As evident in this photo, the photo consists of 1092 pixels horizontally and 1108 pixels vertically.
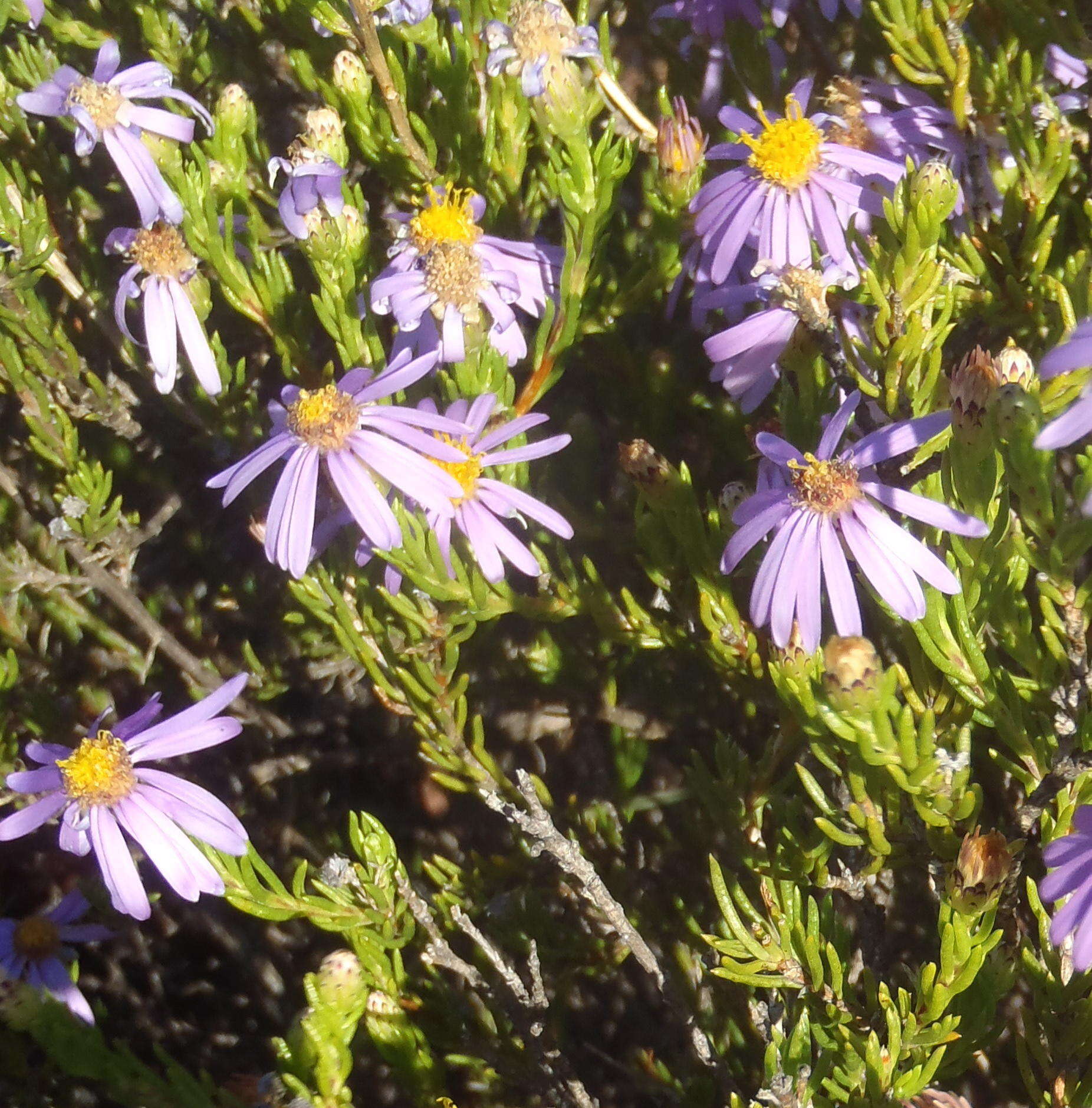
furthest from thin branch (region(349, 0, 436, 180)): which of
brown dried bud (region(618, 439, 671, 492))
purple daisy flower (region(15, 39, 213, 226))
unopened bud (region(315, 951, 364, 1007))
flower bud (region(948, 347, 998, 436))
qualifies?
unopened bud (region(315, 951, 364, 1007))

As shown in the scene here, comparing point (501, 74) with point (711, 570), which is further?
point (501, 74)

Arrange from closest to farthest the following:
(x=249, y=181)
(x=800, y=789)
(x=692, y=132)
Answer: (x=692, y=132) → (x=800, y=789) → (x=249, y=181)

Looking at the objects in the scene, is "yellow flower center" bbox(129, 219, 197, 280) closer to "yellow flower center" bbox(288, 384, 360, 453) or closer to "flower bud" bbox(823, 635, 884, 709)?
"yellow flower center" bbox(288, 384, 360, 453)

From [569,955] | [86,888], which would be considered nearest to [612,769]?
[569,955]

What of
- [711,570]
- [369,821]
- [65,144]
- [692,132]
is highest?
[65,144]

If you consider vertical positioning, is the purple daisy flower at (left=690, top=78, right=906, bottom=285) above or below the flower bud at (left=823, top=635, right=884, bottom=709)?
above

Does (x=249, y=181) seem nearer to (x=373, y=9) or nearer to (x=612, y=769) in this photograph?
(x=373, y=9)
